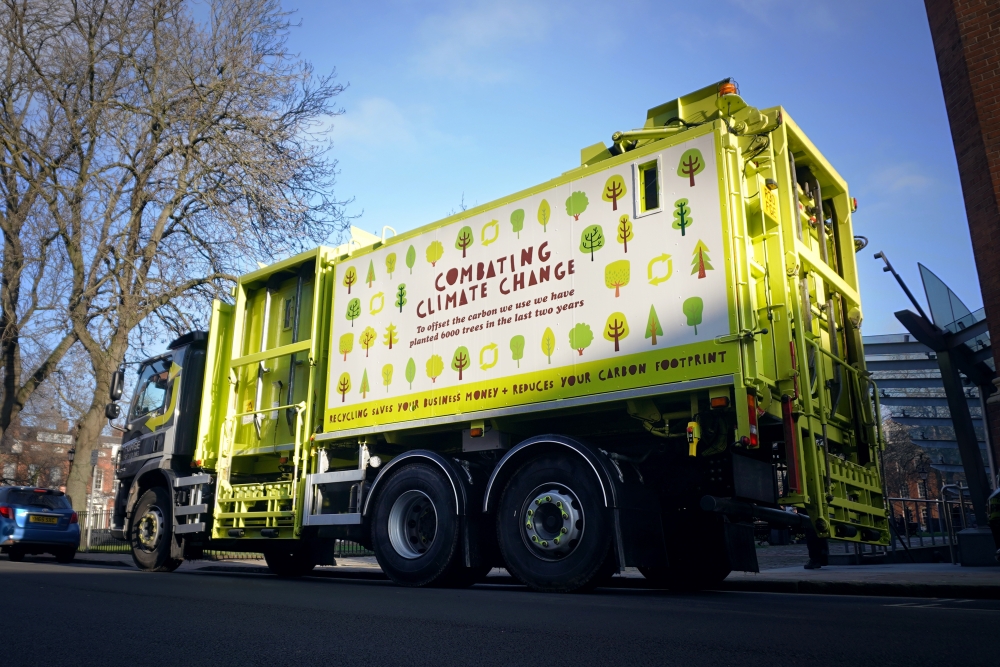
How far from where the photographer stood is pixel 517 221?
786cm

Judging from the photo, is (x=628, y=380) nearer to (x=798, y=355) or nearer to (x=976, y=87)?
(x=798, y=355)

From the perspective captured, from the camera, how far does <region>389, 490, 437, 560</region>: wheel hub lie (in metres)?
7.93

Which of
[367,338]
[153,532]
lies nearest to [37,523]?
[153,532]

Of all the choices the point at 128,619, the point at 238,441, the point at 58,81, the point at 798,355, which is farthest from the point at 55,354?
the point at 798,355

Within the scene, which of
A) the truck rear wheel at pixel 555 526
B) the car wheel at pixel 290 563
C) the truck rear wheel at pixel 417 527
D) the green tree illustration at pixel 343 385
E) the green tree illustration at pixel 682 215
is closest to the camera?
the truck rear wheel at pixel 555 526

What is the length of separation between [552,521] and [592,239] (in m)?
2.45

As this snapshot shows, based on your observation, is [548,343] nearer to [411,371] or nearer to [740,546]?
[411,371]

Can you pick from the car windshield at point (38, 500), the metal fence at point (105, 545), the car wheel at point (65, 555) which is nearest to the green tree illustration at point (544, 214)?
the metal fence at point (105, 545)

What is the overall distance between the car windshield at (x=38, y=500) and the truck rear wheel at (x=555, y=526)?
12147mm

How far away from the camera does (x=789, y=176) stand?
7109 millimetres

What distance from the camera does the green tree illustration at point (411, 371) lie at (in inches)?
328

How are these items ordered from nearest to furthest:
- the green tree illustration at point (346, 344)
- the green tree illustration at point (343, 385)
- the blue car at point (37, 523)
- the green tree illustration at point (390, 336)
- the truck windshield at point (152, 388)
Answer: the green tree illustration at point (390, 336) → the green tree illustration at point (343, 385) → the green tree illustration at point (346, 344) → the truck windshield at point (152, 388) → the blue car at point (37, 523)

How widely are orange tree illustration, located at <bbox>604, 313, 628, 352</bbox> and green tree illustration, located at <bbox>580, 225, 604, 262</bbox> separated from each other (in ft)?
2.02

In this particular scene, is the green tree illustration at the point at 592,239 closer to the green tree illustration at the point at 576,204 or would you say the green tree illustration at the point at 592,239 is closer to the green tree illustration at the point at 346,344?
the green tree illustration at the point at 576,204
